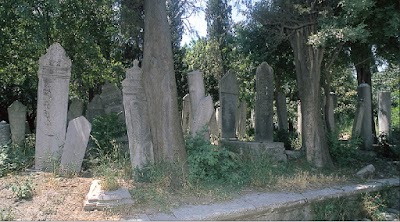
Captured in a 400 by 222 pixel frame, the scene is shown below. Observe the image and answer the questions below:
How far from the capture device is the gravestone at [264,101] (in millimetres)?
8211

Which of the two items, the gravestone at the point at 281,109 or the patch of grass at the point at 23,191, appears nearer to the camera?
the patch of grass at the point at 23,191

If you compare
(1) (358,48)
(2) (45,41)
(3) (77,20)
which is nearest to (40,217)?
(2) (45,41)

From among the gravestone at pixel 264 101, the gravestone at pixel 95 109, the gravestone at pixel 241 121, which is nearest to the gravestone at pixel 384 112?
the gravestone at pixel 241 121

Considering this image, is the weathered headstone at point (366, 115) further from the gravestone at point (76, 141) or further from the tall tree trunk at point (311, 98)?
the gravestone at point (76, 141)

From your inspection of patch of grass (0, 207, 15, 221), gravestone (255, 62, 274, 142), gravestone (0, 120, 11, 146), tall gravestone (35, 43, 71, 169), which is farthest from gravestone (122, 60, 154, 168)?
gravestone (255, 62, 274, 142)

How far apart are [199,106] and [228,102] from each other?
8.10 feet

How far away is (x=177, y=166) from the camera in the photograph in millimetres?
5422

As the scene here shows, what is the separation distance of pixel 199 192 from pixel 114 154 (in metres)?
2.17

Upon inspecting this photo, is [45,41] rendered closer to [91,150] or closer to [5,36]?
[5,36]

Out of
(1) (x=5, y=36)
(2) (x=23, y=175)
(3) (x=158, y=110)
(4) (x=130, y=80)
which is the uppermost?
(1) (x=5, y=36)

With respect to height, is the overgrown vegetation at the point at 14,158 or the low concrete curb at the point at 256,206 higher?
the overgrown vegetation at the point at 14,158

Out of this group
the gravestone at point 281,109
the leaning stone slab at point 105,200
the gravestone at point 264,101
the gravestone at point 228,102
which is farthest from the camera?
the gravestone at point 281,109

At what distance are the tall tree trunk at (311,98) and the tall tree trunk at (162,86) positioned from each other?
9.99 feet

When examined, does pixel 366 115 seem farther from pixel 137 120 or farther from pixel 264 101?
pixel 137 120
